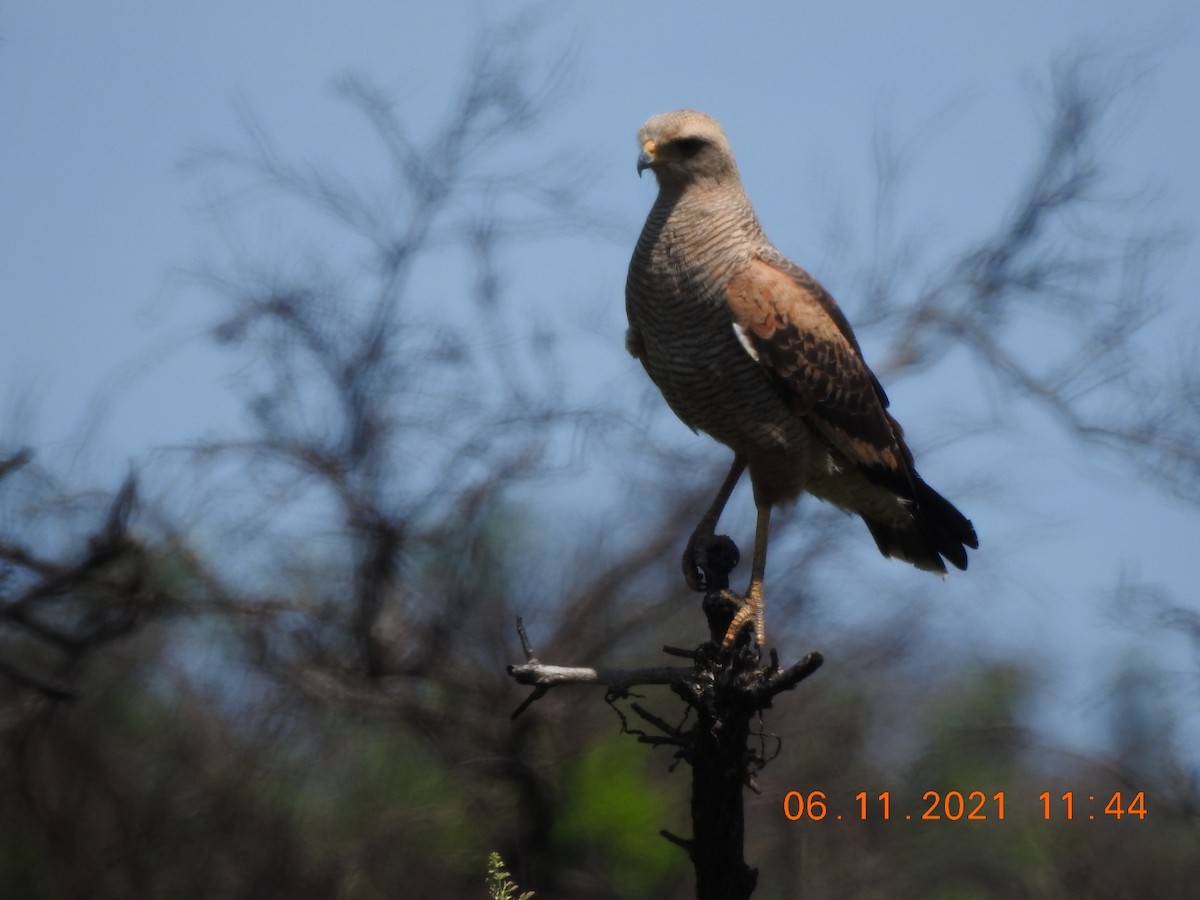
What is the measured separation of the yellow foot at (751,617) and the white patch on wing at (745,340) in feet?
2.63

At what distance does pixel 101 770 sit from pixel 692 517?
3.97 meters

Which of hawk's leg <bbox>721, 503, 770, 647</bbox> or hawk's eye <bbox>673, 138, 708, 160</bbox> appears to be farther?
hawk's eye <bbox>673, 138, 708, 160</bbox>

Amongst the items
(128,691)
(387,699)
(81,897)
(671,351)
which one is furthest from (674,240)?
(81,897)

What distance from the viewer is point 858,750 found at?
8.57 metres

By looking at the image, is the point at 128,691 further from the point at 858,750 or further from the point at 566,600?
the point at 858,750

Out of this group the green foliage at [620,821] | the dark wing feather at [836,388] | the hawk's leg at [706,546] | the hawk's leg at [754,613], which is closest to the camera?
the hawk's leg at [754,613]

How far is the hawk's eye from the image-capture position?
4.65m

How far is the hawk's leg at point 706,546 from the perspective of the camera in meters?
4.51

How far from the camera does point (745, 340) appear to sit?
180 inches

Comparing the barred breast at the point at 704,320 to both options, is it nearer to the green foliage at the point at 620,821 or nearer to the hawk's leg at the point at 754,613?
the hawk's leg at the point at 754,613

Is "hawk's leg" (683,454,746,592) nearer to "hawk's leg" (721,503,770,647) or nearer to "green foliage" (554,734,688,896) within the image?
"hawk's leg" (721,503,770,647)
